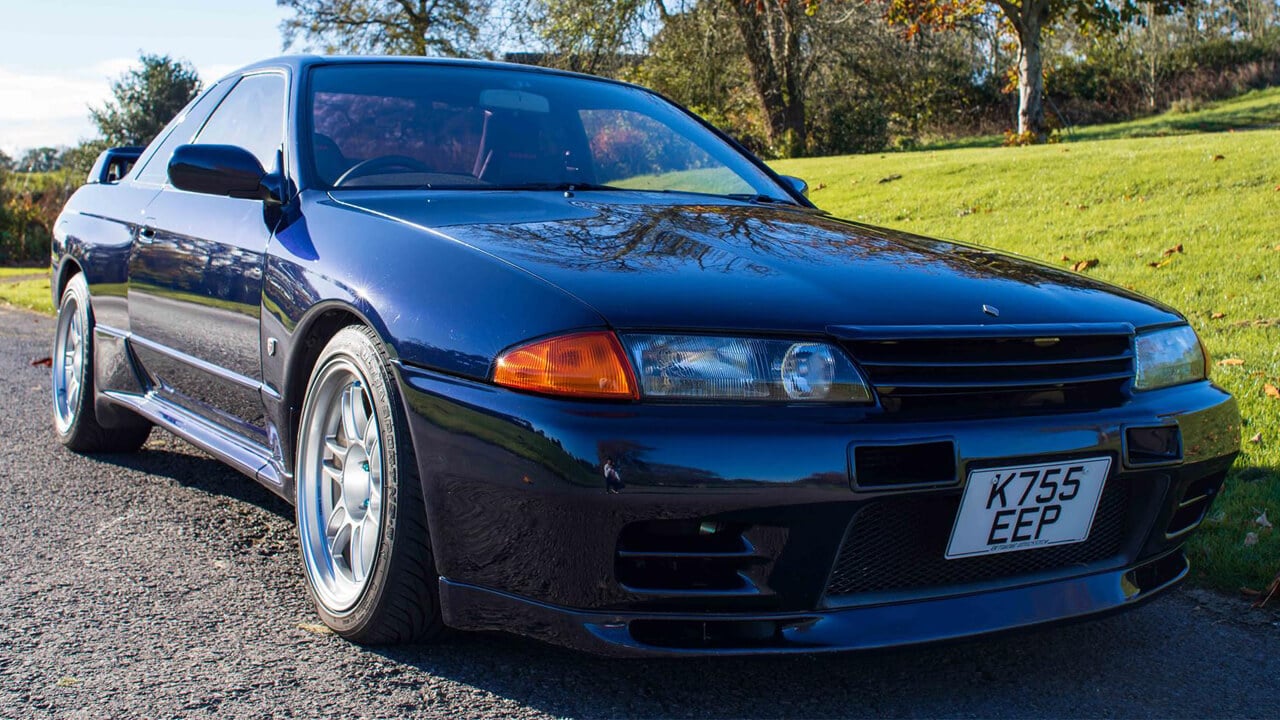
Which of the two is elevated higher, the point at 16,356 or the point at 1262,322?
the point at 1262,322

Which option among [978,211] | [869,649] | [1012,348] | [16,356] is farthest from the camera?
[978,211]

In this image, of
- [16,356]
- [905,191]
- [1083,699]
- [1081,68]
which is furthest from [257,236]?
[1081,68]

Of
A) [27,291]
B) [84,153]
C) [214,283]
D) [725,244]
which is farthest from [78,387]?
[84,153]

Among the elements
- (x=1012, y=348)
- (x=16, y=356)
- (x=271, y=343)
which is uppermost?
(x=1012, y=348)

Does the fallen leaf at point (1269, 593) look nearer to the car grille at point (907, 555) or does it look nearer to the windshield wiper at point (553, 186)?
the car grille at point (907, 555)

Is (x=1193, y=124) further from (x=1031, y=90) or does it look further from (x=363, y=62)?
(x=363, y=62)

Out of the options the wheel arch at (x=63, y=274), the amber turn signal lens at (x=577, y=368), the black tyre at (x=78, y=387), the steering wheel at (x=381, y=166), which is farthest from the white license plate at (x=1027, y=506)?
the wheel arch at (x=63, y=274)

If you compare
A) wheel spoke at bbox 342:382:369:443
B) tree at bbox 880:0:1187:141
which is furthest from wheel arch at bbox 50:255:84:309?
tree at bbox 880:0:1187:141

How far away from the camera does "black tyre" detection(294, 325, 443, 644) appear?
2.46 m

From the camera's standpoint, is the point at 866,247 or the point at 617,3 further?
→ the point at 617,3

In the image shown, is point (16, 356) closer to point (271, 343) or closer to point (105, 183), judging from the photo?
point (105, 183)

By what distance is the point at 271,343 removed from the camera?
10.1 ft

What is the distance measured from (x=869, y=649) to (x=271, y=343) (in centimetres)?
174

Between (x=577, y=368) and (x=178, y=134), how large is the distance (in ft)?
10.1
